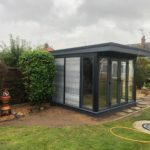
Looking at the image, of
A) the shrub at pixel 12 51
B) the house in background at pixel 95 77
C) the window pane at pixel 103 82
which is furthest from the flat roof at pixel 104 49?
the shrub at pixel 12 51

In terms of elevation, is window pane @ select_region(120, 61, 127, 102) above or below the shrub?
below

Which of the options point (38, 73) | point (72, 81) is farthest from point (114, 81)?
point (38, 73)

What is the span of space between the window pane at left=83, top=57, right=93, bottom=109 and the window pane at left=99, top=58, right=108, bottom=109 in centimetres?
32

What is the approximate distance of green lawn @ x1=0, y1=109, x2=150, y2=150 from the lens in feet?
13.1

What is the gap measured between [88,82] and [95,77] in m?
0.43

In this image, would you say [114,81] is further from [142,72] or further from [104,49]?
[142,72]

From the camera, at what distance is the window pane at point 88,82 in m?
6.40

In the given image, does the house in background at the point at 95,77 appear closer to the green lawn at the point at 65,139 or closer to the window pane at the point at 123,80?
the window pane at the point at 123,80

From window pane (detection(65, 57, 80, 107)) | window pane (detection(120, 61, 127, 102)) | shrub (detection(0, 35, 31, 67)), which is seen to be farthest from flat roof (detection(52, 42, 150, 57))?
shrub (detection(0, 35, 31, 67))

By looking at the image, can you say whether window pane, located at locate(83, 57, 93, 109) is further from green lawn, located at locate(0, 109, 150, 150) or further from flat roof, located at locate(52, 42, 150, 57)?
green lawn, located at locate(0, 109, 150, 150)

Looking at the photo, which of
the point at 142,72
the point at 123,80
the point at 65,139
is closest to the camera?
the point at 65,139

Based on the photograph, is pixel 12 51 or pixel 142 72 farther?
pixel 142 72

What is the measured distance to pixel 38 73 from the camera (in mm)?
6930

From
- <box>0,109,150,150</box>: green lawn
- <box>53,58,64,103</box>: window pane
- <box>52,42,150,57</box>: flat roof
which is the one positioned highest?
<box>52,42,150,57</box>: flat roof
